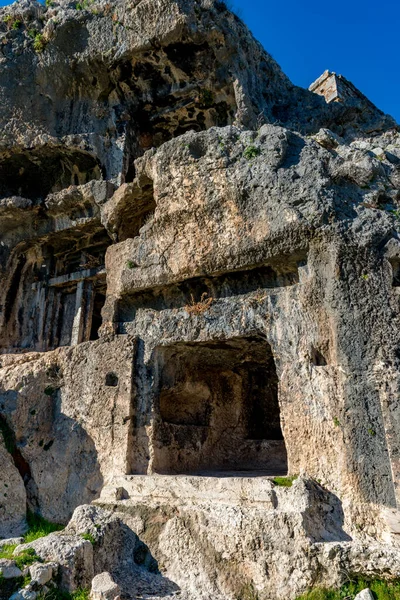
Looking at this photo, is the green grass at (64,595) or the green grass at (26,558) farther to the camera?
the green grass at (26,558)

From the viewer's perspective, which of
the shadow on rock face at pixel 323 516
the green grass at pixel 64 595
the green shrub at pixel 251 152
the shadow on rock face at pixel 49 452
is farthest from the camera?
the shadow on rock face at pixel 49 452

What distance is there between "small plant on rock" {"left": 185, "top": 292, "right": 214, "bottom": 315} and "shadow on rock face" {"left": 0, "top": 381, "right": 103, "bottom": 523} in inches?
98.2

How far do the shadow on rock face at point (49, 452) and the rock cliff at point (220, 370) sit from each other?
0.10 ft

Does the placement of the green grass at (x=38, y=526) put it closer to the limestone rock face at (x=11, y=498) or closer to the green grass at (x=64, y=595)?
the limestone rock face at (x=11, y=498)

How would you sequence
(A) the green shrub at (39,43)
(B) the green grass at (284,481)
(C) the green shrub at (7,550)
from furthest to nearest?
(A) the green shrub at (39,43)
(B) the green grass at (284,481)
(C) the green shrub at (7,550)

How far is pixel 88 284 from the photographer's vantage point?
13.0 meters

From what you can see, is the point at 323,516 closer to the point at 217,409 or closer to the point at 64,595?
the point at 64,595

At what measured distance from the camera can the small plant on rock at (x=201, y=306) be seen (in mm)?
7312

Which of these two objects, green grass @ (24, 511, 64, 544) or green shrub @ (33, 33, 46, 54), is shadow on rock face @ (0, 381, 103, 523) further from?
green shrub @ (33, 33, 46, 54)

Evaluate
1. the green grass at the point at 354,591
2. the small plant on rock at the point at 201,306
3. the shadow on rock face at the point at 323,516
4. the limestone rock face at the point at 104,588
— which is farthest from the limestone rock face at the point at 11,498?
the green grass at the point at 354,591

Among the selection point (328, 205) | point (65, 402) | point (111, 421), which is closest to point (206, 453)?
point (111, 421)

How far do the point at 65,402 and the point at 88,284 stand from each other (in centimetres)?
540

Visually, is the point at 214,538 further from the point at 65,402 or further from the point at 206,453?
the point at 65,402

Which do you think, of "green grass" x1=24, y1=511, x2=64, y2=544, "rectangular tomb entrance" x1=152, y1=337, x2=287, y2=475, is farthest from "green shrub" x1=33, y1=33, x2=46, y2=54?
"green grass" x1=24, y1=511, x2=64, y2=544
